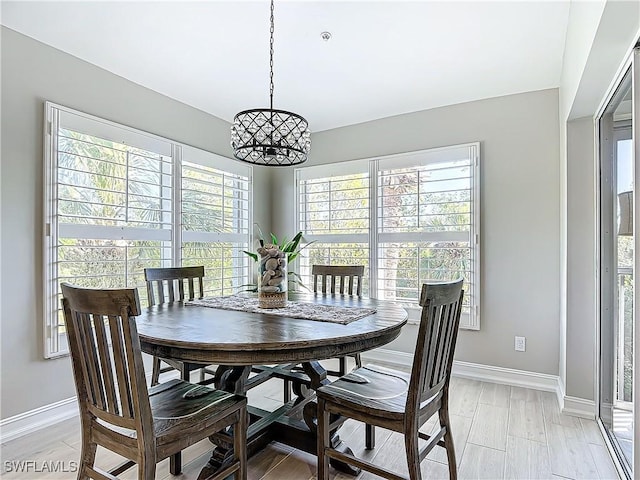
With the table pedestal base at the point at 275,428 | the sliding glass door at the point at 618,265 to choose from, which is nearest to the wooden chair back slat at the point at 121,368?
the table pedestal base at the point at 275,428

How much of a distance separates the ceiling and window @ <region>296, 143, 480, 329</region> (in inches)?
27.0

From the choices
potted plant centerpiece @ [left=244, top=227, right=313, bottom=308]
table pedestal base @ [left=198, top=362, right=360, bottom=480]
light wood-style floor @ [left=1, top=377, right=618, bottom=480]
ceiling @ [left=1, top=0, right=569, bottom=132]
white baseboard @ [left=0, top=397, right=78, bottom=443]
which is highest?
ceiling @ [left=1, top=0, right=569, bottom=132]

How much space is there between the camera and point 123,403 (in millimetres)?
1268

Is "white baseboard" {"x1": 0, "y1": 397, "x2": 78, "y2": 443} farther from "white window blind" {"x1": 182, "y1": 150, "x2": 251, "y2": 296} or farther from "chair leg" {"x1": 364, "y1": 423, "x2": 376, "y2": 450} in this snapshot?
"chair leg" {"x1": 364, "y1": 423, "x2": 376, "y2": 450}

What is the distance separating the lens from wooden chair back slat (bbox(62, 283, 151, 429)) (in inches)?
47.8

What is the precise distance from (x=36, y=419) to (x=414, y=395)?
2.48 metres

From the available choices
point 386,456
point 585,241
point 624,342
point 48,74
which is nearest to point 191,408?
point 386,456

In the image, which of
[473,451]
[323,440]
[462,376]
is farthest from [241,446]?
[462,376]

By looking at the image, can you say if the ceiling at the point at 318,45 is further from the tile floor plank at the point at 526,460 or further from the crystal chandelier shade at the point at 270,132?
the tile floor plank at the point at 526,460

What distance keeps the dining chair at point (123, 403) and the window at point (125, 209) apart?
136 centimetres

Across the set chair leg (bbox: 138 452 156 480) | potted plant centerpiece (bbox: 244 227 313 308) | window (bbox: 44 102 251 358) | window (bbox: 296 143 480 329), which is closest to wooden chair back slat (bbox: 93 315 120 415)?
chair leg (bbox: 138 452 156 480)

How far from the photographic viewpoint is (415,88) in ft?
10.3

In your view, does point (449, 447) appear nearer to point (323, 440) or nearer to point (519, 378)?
point (323, 440)

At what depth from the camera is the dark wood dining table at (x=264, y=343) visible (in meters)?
1.41
